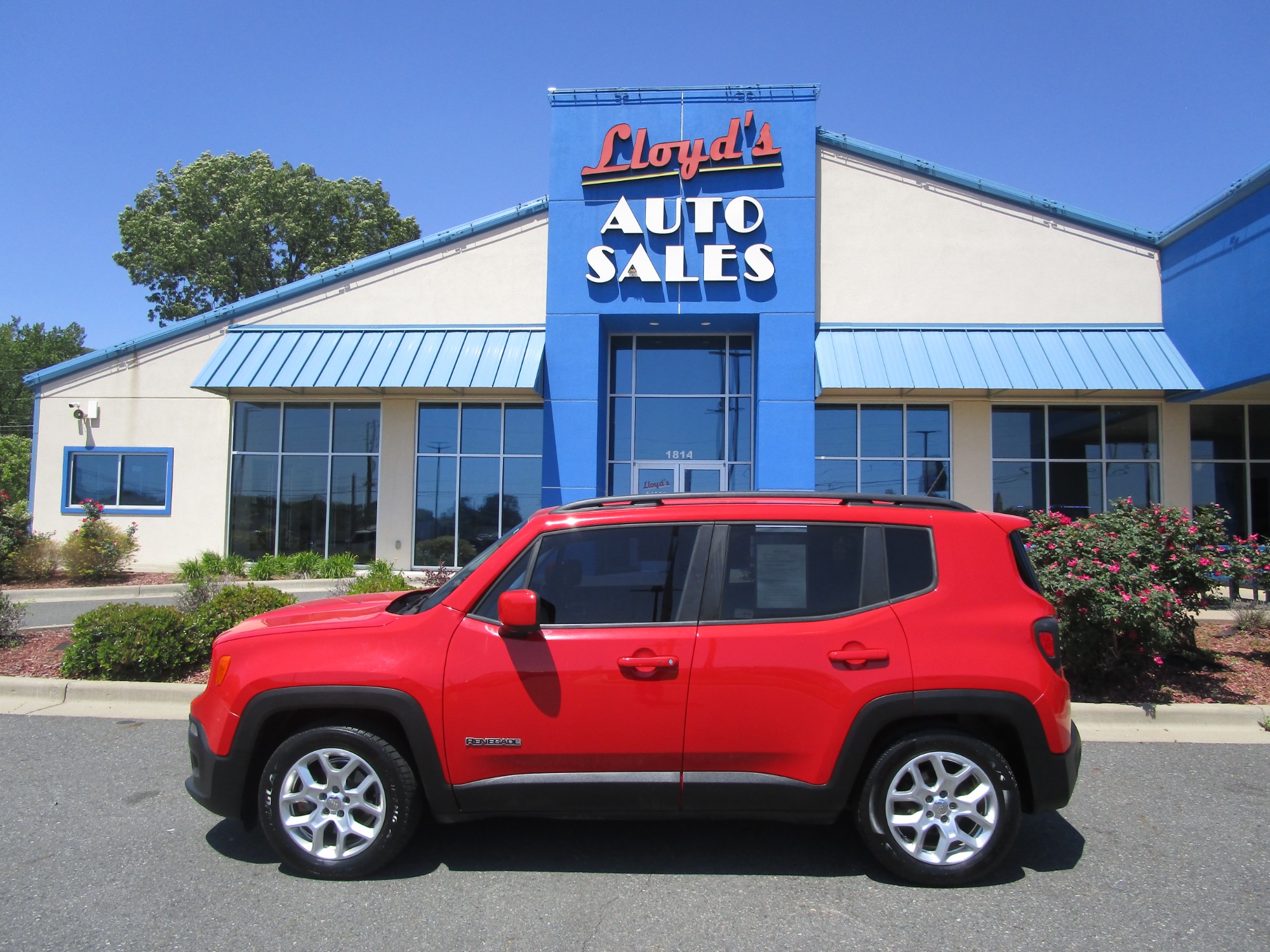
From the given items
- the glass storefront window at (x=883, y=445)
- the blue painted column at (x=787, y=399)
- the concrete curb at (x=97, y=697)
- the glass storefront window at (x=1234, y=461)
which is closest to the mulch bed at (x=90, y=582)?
the concrete curb at (x=97, y=697)

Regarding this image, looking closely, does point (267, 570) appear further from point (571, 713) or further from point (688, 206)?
point (571, 713)

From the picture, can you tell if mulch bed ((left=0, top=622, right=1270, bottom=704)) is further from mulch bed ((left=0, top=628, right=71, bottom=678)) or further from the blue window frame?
the blue window frame

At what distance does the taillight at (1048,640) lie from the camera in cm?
373

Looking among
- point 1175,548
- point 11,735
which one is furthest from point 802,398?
point 11,735

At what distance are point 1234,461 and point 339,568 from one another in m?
17.4

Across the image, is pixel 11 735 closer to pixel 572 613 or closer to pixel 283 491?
pixel 572 613

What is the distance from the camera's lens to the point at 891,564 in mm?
3838

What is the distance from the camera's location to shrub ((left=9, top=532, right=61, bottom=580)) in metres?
15.0

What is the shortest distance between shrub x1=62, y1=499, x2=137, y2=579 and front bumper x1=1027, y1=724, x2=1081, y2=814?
54.6ft

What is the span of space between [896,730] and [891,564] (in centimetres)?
78

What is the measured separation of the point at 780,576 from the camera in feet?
12.6

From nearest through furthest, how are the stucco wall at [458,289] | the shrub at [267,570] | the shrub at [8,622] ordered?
the shrub at [8,622] → the shrub at [267,570] → the stucco wall at [458,289]

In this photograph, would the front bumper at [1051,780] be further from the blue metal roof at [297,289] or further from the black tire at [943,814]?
the blue metal roof at [297,289]

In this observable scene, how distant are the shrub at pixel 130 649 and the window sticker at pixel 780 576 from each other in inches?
243
